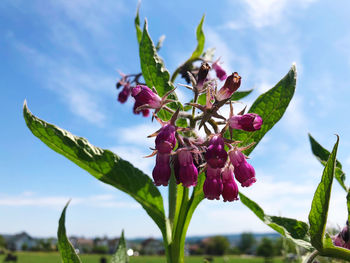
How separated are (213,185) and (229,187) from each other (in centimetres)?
11

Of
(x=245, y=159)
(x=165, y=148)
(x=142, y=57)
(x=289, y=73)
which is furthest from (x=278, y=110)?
(x=142, y=57)

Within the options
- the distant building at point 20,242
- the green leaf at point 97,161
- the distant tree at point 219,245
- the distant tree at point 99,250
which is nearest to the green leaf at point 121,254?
the green leaf at point 97,161

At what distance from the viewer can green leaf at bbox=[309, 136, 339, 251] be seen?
135cm

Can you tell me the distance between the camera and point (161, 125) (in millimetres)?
1537

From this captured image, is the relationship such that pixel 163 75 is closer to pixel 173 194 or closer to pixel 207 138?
pixel 207 138

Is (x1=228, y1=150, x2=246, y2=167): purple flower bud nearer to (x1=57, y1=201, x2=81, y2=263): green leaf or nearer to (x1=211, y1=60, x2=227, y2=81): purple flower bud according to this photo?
(x1=57, y1=201, x2=81, y2=263): green leaf

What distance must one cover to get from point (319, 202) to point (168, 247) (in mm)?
731

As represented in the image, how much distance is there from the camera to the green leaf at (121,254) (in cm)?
228

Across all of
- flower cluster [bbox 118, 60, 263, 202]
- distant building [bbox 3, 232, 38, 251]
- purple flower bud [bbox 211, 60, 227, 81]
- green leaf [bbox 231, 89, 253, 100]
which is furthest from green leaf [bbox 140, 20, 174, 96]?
distant building [bbox 3, 232, 38, 251]

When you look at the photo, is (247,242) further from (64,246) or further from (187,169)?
(187,169)

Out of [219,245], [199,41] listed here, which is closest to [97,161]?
[199,41]

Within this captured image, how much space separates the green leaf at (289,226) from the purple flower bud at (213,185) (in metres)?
0.34

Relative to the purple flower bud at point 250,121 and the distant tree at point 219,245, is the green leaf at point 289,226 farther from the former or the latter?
the distant tree at point 219,245

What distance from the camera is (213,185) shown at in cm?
147
